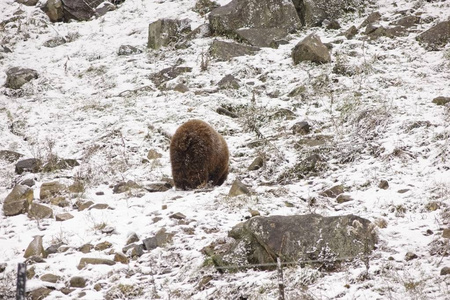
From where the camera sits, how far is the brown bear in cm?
627

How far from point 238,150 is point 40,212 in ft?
11.6

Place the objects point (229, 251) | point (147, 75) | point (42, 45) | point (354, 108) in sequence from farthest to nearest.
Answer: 1. point (42, 45)
2. point (147, 75)
3. point (354, 108)
4. point (229, 251)

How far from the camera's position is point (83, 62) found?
13102 millimetres

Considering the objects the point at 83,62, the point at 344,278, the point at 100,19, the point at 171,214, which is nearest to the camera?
the point at 344,278

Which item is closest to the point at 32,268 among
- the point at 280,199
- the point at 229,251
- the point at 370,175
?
the point at 229,251

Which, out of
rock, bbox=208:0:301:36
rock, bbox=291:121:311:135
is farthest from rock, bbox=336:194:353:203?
rock, bbox=208:0:301:36

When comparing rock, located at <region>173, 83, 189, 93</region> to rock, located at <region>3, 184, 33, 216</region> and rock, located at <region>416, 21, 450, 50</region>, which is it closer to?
rock, located at <region>3, 184, 33, 216</region>

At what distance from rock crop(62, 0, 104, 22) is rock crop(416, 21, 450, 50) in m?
11.4

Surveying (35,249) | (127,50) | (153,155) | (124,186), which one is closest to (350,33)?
(127,50)

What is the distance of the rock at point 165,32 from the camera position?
43.1ft

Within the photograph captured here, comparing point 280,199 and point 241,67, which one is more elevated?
point 241,67

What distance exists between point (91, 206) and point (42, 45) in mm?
10258

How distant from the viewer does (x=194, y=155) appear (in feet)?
20.6

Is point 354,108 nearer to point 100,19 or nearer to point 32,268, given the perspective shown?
point 32,268
